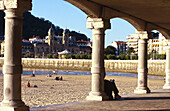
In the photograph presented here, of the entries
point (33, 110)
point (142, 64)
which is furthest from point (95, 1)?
point (142, 64)

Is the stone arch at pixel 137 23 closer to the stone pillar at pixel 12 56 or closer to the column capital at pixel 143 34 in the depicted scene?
the column capital at pixel 143 34

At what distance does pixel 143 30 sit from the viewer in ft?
52.5

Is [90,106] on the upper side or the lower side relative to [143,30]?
lower

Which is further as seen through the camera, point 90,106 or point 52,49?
point 52,49

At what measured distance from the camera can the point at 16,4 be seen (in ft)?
27.7

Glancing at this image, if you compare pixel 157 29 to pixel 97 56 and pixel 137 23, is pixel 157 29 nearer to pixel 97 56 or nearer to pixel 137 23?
pixel 137 23

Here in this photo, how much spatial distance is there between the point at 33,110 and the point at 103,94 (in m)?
3.81

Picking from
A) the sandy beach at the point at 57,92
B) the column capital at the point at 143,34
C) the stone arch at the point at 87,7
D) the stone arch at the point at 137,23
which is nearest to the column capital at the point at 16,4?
the stone arch at the point at 87,7

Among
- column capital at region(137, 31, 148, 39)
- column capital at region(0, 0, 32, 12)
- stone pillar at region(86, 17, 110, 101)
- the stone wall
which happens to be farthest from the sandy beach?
the stone wall

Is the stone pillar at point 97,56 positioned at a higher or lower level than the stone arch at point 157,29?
lower

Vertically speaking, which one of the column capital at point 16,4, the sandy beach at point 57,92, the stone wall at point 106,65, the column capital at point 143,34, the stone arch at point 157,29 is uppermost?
the stone arch at point 157,29

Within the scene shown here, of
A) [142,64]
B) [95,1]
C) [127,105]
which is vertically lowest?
[127,105]

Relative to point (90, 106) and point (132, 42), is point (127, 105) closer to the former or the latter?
point (90, 106)

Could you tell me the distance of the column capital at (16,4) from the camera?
27.7 ft
